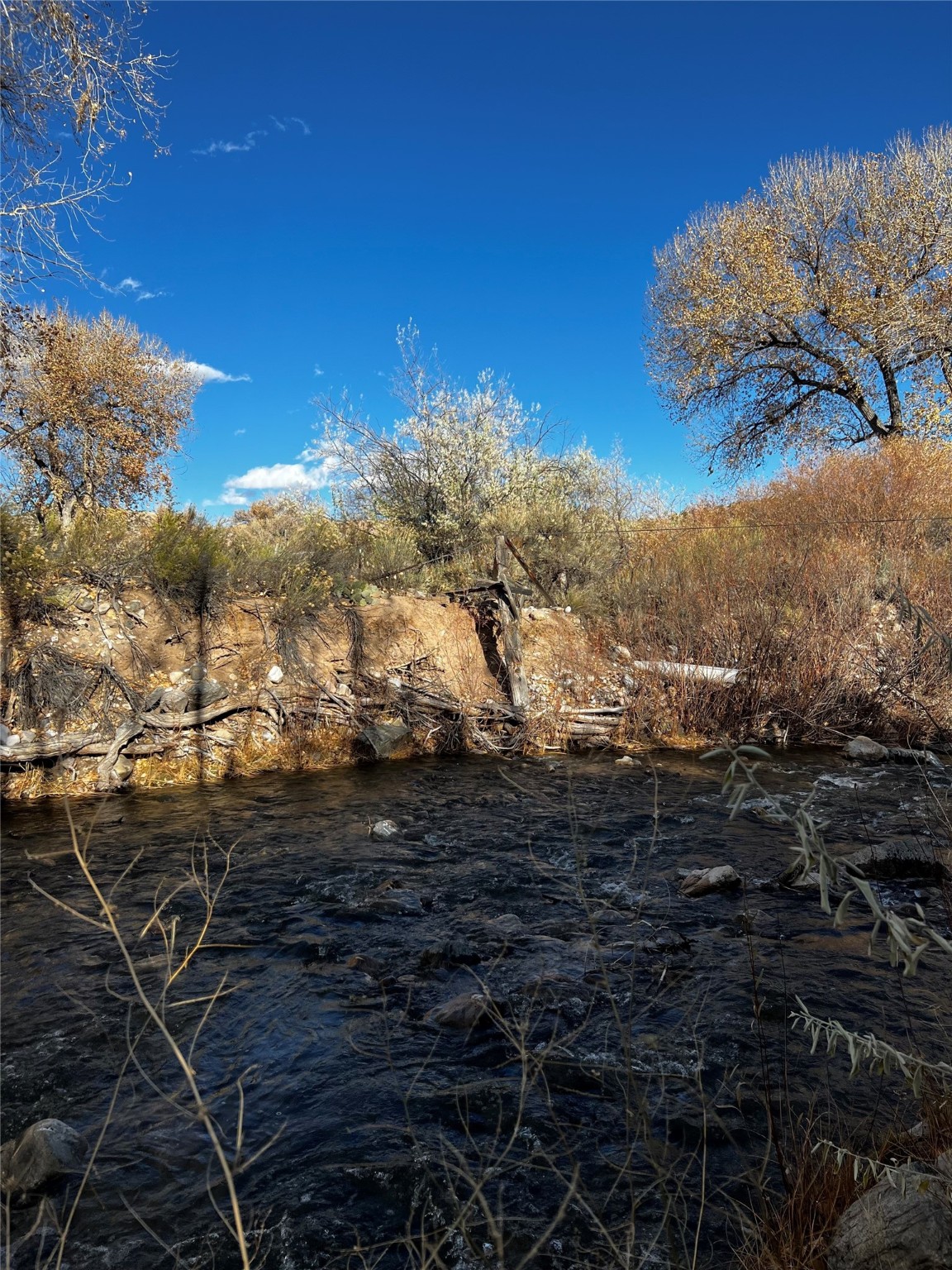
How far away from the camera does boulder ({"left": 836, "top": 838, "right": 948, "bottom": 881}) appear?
523 cm

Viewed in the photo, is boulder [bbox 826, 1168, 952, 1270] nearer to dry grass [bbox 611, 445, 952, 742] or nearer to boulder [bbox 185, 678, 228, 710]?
dry grass [bbox 611, 445, 952, 742]

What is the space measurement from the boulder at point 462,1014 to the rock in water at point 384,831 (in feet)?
10.00

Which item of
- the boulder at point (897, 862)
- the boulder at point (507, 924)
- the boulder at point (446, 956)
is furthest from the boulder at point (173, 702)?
the boulder at point (897, 862)

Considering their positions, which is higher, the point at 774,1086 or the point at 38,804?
the point at 38,804

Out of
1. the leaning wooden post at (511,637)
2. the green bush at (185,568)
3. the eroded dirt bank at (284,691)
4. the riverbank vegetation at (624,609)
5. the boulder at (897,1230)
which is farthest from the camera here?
the leaning wooden post at (511,637)

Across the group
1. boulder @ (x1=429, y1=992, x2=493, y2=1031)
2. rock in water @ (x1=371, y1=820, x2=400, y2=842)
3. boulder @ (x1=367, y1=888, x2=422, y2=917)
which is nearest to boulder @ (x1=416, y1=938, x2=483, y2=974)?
boulder @ (x1=429, y1=992, x2=493, y2=1031)

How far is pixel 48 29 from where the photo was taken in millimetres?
7152

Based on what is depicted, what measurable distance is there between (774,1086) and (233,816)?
573cm

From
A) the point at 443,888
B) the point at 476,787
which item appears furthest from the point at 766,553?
the point at 443,888

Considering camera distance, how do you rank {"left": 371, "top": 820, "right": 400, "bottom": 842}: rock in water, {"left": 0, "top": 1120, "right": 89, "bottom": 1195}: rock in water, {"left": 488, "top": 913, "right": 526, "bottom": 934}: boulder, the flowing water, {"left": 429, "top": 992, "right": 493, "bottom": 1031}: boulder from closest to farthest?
the flowing water, {"left": 0, "top": 1120, "right": 89, "bottom": 1195}: rock in water, {"left": 429, "top": 992, "right": 493, "bottom": 1031}: boulder, {"left": 488, "top": 913, "right": 526, "bottom": 934}: boulder, {"left": 371, "top": 820, "right": 400, "bottom": 842}: rock in water

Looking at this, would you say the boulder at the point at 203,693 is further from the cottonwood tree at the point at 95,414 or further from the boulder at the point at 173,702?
the cottonwood tree at the point at 95,414

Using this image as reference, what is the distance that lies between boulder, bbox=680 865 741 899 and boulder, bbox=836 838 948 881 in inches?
31.1

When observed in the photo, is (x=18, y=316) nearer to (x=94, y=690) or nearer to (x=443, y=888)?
(x=94, y=690)

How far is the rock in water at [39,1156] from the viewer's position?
2717mm
